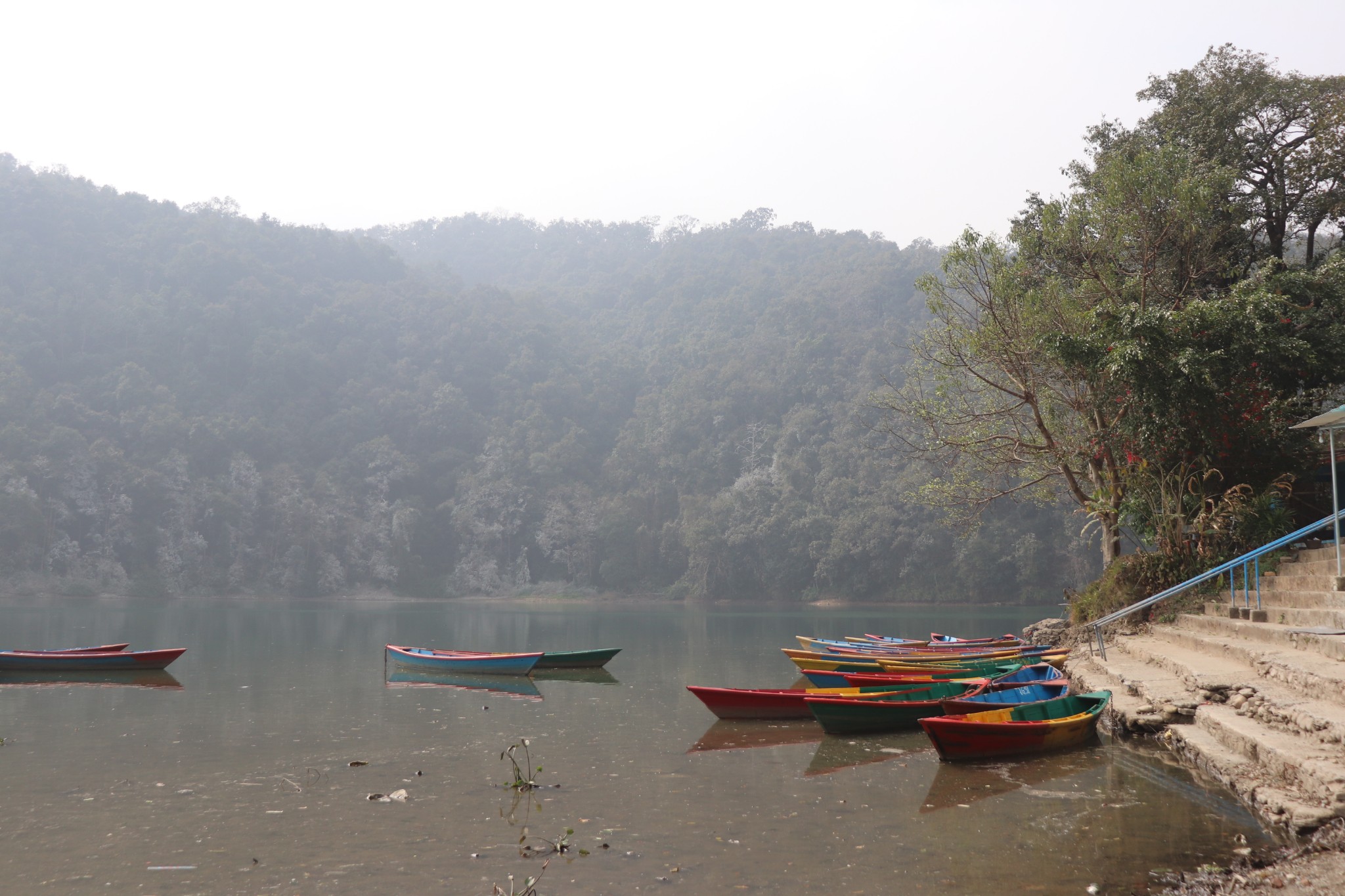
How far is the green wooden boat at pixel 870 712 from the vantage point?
10195 mm

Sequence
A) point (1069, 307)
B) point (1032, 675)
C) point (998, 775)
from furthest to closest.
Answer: point (1069, 307) < point (1032, 675) < point (998, 775)

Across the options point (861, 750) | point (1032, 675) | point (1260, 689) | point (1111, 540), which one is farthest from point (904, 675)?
point (1260, 689)

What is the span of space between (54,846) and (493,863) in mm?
3293

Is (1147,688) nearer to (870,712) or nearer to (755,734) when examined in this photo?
(870,712)

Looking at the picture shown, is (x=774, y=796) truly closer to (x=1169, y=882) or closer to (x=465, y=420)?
(x=1169, y=882)

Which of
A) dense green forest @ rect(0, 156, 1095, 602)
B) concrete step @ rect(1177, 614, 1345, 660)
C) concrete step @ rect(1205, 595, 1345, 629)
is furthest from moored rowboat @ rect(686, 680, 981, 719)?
dense green forest @ rect(0, 156, 1095, 602)

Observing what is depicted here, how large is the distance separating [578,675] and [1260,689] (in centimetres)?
1227

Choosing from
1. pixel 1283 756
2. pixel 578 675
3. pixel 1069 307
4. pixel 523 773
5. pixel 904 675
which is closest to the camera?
pixel 1283 756

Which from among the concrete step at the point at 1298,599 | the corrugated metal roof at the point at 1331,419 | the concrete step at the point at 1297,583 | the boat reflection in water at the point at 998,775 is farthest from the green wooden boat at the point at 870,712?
the corrugated metal roof at the point at 1331,419

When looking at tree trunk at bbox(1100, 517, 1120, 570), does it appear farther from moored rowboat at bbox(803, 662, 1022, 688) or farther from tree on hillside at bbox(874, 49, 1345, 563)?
moored rowboat at bbox(803, 662, 1022, 688)

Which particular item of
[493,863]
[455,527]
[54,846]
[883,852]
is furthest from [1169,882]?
[455,527]

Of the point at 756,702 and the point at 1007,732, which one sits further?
the point at 756,702

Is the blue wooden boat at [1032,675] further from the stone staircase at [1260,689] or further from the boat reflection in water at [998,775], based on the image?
the boat reflection in water at [998,775]

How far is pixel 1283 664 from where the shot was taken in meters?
8.16
